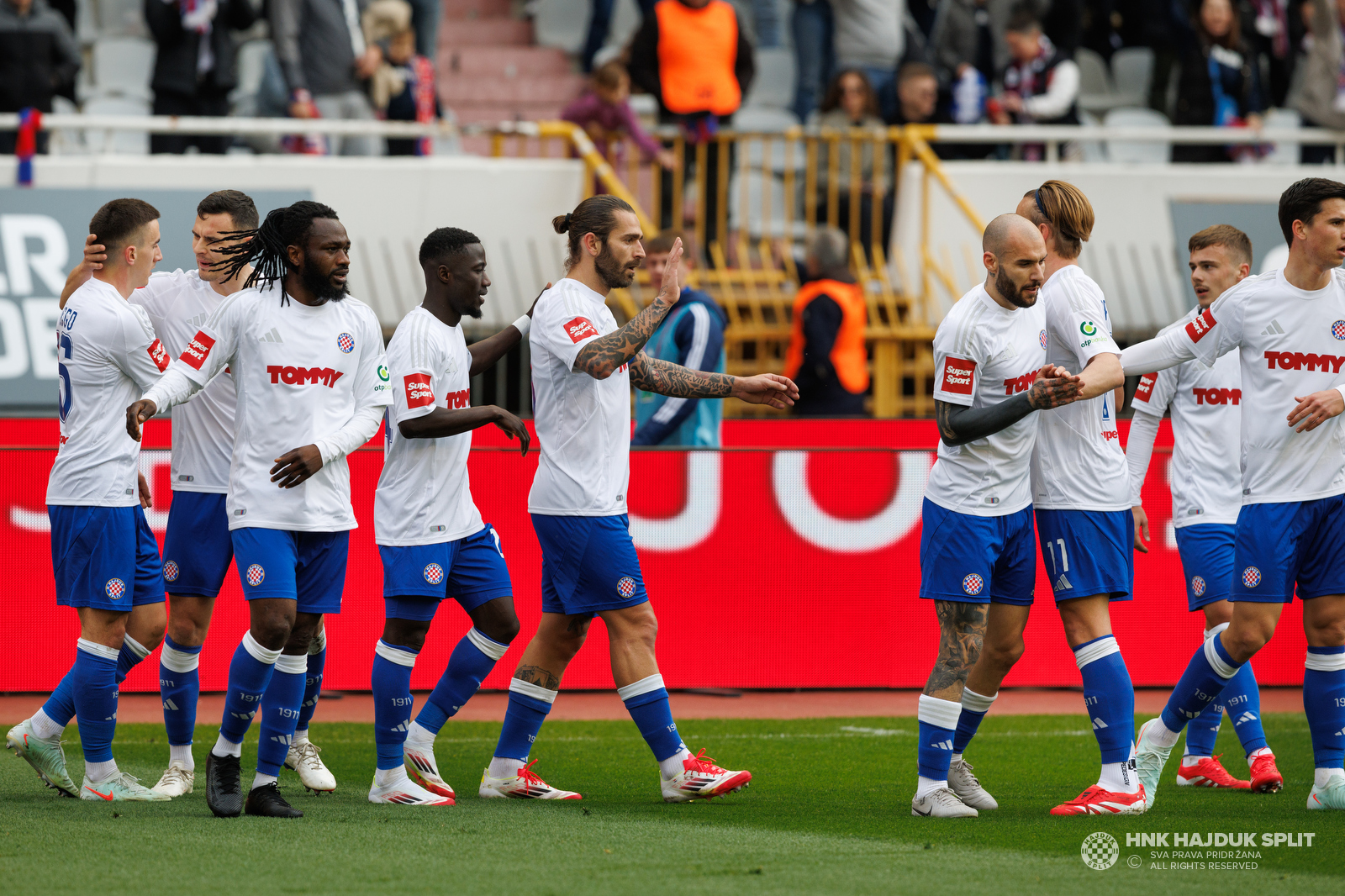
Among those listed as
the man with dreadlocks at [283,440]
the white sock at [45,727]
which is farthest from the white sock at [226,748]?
the white sock at [45,727]

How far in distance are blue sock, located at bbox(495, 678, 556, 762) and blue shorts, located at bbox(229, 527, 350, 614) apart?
33.6 inches

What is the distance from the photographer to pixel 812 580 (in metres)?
9.80

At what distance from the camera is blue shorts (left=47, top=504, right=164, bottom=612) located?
244 inches

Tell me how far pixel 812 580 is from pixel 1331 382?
13.3 feet

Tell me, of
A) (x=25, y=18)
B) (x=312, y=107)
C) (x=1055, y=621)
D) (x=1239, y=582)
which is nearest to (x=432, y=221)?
(x=312, y=107)

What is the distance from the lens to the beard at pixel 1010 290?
5.97m

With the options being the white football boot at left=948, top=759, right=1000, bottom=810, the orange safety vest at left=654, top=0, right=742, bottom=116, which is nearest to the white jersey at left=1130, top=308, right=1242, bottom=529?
the white football boot at left=948, top=759, right=1000, bottom=810

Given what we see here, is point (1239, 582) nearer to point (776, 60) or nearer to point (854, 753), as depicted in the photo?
point (854, 753)

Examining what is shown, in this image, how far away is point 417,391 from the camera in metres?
6.30

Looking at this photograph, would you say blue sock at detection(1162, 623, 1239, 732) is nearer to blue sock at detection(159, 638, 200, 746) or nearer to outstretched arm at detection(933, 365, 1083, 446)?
outstretched arm at detection(933, 365, 1083, 446)

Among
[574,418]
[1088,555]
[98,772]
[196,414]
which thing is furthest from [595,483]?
[98,772]

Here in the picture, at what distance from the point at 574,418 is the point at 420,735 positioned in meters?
1.51

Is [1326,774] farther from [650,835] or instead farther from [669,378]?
[669,378]

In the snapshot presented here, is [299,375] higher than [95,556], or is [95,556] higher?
[299,375]
